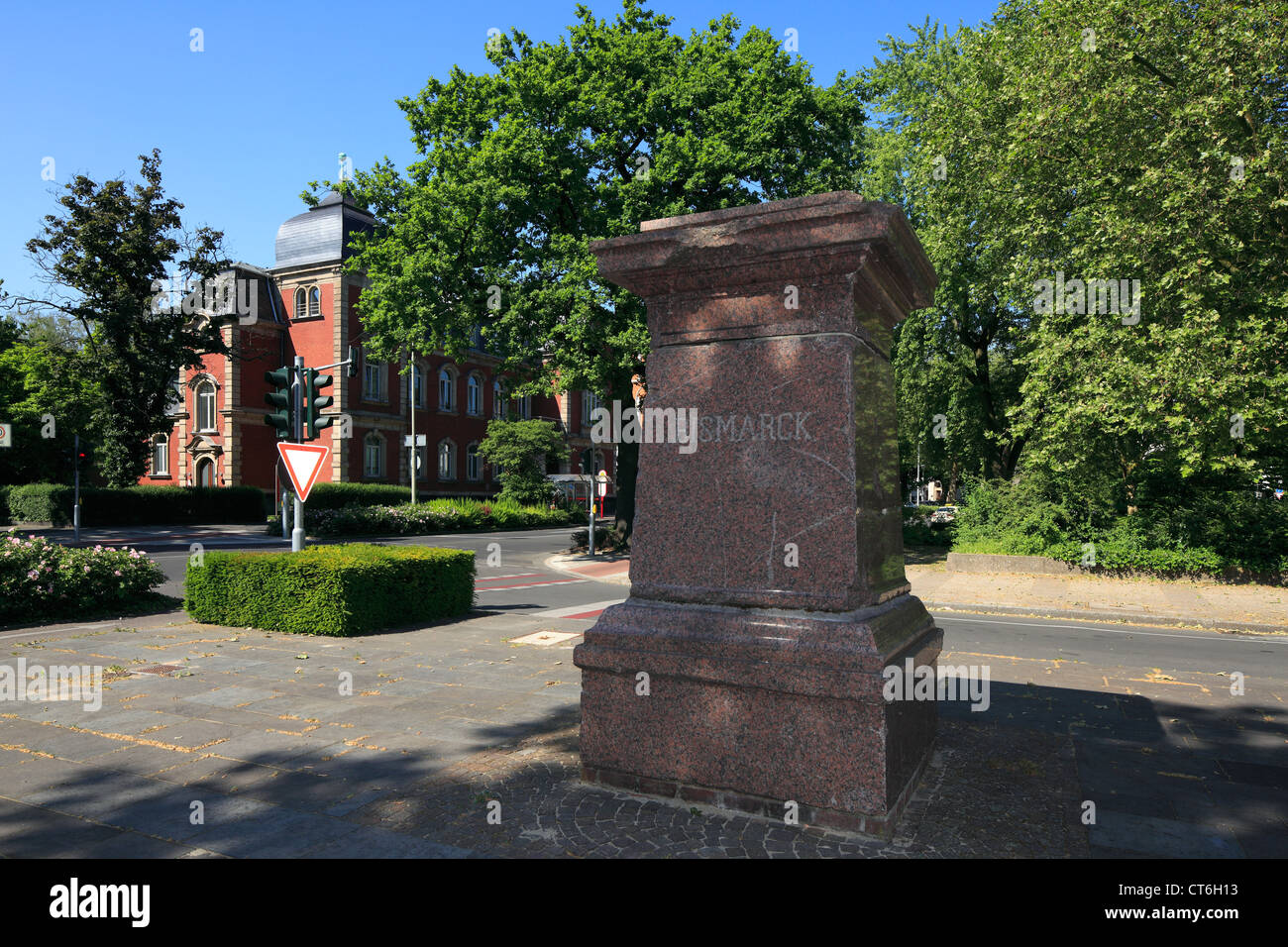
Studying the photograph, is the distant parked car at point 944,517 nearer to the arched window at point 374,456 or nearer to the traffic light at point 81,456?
the traffic light at point 81,456

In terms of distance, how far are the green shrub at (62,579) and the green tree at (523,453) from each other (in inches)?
1284

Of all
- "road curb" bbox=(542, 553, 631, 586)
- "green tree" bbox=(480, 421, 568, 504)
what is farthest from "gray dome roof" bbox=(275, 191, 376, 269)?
"road curb" bbox=(542, 553, 631, 586)

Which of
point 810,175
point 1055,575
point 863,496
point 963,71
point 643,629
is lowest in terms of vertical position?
point 1055,575

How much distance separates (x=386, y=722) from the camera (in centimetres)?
555

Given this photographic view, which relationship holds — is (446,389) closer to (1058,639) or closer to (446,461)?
(446,461)

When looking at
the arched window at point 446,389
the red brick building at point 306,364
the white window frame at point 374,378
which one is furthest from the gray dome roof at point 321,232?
the arched window at point 446,389

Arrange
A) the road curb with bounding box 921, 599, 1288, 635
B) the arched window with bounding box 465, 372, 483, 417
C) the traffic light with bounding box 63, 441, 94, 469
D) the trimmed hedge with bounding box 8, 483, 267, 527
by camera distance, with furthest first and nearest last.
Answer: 1. the arched window with bounding box 465, 372, 483, 417
2. the trimmed hedge with bounding box 8, 483, 267, 527
3. the traffic light with bounding box 63, 441, 94, 469
4. the road curb with bounding box 921, 599, 1288, 635

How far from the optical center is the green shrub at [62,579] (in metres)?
10.1

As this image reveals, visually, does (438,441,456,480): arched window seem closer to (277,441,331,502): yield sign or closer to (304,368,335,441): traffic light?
(304,368,335,441): traffic light

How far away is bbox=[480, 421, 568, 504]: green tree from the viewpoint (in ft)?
147

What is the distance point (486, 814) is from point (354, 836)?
62cm

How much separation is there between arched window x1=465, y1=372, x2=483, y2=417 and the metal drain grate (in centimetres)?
4760
